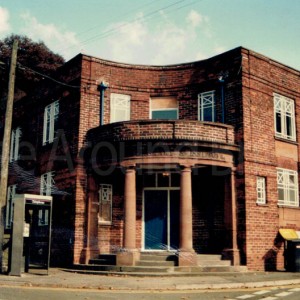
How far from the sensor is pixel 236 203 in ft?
58.5

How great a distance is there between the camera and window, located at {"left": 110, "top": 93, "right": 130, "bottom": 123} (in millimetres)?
20188

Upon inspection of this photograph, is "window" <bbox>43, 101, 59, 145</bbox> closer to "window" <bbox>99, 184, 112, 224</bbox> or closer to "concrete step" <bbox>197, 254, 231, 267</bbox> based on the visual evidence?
"window" <bbox>99, 184, 112, 224</bbox>

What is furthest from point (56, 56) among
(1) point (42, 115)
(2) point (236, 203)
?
(2) point (236, 203)

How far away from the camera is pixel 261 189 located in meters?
18.6

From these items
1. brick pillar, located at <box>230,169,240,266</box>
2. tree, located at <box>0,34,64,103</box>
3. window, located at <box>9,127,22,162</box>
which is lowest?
brick pillar, located at <box>230,169,240,266</box>

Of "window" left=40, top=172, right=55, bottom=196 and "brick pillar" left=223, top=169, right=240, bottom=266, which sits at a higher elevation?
"window" left=40, top=172, right=55, bottom=196

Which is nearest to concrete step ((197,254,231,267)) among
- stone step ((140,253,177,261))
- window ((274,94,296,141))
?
stone step ((140,253,177,261))

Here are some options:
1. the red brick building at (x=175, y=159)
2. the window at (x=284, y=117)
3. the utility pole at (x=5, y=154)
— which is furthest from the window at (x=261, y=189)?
the utility pole at (x=5, y=154)

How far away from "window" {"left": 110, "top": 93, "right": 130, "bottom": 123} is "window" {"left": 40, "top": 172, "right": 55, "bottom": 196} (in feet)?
12.9

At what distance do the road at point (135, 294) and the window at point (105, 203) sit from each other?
24.8ft

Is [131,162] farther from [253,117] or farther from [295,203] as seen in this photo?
[295,203]

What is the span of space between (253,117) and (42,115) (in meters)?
10.2

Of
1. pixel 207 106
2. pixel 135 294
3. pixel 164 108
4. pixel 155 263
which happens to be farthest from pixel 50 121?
pixel 135 294

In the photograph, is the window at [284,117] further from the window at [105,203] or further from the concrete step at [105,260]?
the concrete step at [105,260]
